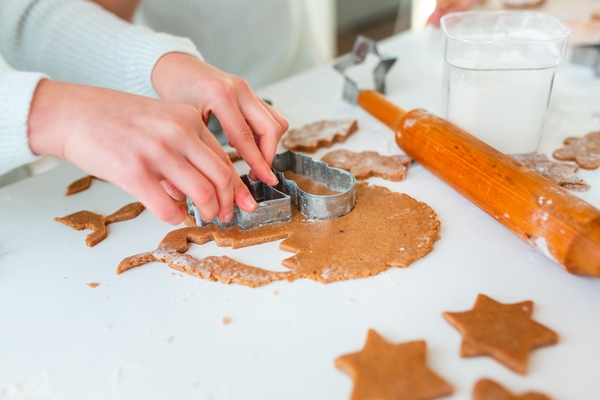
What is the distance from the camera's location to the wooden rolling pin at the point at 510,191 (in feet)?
2.15

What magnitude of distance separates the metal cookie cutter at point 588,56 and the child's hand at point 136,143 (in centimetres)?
116

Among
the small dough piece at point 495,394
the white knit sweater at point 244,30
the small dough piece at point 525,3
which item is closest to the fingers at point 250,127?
the small dough piece at point 495,394

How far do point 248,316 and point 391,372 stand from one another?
205 mm

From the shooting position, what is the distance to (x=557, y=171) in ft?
3.02

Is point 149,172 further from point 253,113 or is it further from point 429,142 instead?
point 429,142

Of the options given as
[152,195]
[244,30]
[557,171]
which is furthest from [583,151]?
[244,30]

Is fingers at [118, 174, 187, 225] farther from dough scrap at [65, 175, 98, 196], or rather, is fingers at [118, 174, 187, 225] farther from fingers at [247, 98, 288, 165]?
dough scrap at [65, 175, 98, 196]

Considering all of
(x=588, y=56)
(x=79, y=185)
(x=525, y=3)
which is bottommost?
(x=79, y=185)

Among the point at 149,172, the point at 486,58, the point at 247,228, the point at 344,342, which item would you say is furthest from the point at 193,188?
the point at 486,58

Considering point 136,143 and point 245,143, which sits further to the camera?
point 245,143

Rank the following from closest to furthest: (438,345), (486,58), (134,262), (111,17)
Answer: (438,345)
(134,262)
(486,58)
(111,17)

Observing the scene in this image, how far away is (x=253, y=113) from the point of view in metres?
0.88

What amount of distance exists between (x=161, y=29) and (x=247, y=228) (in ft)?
3.17

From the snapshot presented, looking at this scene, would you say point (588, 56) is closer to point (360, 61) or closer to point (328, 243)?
point (360, 61)
